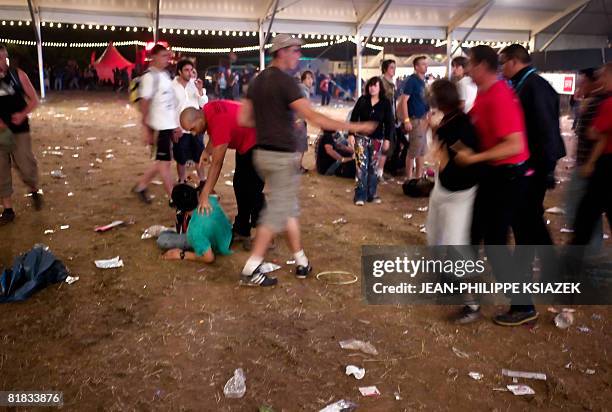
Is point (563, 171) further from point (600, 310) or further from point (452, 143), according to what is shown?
point (452, 143)

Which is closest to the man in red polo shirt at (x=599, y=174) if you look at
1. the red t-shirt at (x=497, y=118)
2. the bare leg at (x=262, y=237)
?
the red t-shirt at (x=497, y=118)

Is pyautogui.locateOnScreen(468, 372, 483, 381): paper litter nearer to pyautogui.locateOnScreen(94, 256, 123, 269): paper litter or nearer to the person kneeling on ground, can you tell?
the person kneeling on ground

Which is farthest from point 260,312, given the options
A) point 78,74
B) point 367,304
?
point 78,74

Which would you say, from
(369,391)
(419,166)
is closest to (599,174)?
(369,391)

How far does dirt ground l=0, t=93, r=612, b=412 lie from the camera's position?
2.84m

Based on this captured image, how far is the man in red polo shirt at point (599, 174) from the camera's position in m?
3.84

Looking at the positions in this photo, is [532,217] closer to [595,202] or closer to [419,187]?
[595,202]

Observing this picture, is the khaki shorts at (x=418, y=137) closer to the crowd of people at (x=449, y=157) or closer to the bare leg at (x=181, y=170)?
the crowd of people at (x=449, y=157)

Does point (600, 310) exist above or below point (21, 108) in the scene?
below

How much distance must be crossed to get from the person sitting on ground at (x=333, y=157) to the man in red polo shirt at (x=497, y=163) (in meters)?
4.69

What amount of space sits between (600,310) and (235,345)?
2.59m

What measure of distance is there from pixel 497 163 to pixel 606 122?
106 centimetres

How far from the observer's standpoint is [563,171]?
8820mm

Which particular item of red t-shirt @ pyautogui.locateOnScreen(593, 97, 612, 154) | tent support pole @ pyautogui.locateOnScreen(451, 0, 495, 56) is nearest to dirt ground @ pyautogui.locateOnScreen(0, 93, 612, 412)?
red t-shirt @ pyautogui.locateOnScreen(593, 97, 612, 154)
